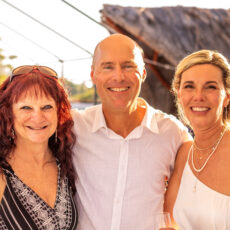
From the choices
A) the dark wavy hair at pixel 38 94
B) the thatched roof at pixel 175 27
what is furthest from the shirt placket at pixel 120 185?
the thatched roof at pixel 175 27

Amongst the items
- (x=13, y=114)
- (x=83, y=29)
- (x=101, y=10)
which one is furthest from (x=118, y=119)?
(x=83, y=29)

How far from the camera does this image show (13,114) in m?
2.05

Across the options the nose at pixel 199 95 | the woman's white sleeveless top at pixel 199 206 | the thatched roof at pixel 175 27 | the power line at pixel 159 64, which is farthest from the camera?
the power line at pixel 159 64

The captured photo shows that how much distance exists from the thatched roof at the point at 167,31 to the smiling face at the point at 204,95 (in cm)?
357

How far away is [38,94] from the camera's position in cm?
204

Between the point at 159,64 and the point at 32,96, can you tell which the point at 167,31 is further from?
the point at 32,96

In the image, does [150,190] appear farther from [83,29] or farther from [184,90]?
[83,29]

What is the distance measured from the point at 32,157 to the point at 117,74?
0.74 meters

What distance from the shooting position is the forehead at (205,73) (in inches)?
79.7

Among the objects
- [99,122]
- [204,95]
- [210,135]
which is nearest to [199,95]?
[204,95]

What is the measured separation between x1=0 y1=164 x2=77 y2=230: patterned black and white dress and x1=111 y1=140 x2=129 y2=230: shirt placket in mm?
244

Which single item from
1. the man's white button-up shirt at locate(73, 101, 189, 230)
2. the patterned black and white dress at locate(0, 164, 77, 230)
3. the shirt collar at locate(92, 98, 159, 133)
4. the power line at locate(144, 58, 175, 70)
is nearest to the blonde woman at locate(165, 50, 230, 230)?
the man's white button-up shirt at locate(73, 101, 189, 230)

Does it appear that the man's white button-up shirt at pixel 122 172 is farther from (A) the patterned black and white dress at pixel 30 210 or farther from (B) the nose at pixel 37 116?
(B) the nose at pixel 37 116

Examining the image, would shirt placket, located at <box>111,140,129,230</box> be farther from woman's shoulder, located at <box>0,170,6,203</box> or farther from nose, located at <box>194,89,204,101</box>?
woman's shoulder, located at <box>0,170,6,203</box>
